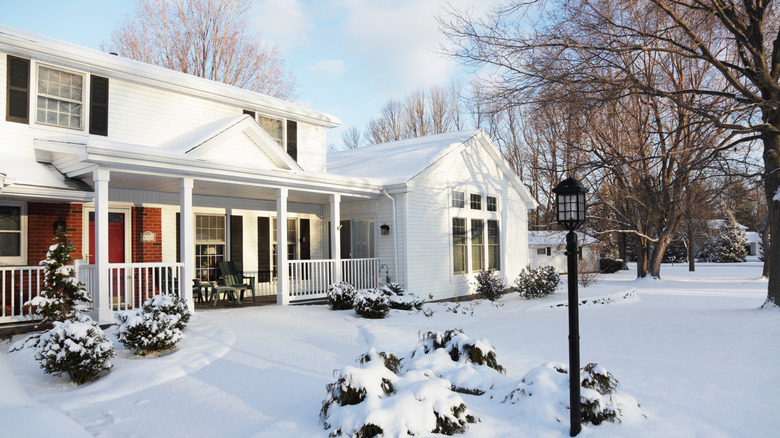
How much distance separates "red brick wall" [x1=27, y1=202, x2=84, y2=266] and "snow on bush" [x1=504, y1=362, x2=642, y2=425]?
9.01 m

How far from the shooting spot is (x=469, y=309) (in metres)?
12.2

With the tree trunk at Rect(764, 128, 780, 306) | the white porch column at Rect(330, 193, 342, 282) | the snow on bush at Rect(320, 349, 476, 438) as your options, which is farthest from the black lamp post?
the tree trunk at Rect(764, 128, 780, 306)

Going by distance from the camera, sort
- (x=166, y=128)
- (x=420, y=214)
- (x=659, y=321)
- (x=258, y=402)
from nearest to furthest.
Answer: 1. (x=258, y=402)
2. (x=659, y=321)
3. (x=166, y=128)
4. (x=420, y=214)

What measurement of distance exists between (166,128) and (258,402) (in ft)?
27.5

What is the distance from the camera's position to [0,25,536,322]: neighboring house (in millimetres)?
9109

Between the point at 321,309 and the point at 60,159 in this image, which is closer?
the point at 60,159

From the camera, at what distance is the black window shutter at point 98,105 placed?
1038 cm

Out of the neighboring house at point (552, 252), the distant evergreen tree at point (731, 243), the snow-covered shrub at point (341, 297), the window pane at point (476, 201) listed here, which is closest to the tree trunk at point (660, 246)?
the neighboring house at point (552, 252)

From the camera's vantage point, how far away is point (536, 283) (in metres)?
15.1

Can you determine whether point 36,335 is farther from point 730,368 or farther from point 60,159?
point 730,368

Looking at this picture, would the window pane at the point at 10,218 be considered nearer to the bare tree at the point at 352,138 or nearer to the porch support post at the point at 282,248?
the porch support post at the point at 282,248

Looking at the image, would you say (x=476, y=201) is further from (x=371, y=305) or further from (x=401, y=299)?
(x=371, y=305)

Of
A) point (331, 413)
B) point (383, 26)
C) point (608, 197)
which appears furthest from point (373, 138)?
point (331, 413)

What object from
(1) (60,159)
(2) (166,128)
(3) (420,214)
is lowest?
(3) (420,214)
